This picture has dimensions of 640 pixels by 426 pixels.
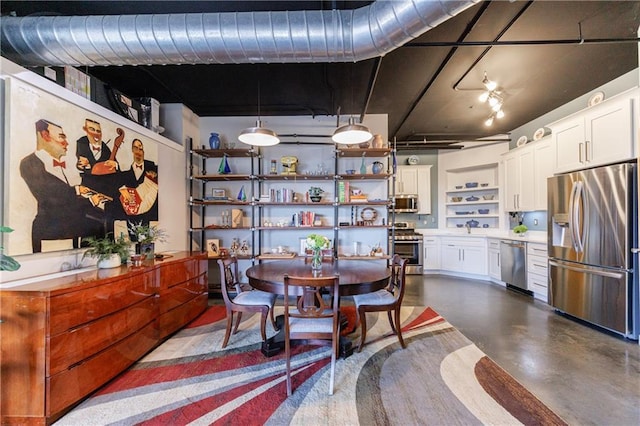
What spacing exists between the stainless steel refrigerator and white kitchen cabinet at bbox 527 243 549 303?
393 mm

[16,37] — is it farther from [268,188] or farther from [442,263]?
[442,263]

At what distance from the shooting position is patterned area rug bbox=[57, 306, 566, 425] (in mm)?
1642

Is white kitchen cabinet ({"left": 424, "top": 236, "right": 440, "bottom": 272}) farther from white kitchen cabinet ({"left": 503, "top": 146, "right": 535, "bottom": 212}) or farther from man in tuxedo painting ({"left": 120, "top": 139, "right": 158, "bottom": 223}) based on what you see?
man in tuxedo painting ({"left": 120, "top": 139, "right": 158, "bottom": 223})

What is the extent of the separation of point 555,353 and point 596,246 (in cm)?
137

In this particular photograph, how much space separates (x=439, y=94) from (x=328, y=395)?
13.0 ft

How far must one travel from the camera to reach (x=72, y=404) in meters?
1.71

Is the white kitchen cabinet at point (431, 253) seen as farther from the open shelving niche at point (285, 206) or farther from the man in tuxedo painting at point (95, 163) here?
the man in tuxedo painting at point (95, 163)

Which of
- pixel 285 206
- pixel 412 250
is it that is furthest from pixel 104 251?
pixel 412 250

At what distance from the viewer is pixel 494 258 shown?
5035 mm

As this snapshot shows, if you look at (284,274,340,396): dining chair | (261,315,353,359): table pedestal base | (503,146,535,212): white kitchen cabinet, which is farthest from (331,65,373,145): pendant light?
(503,146,535,212): white kitchen cabinet

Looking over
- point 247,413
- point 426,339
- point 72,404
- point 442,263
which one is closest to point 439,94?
point 426,339

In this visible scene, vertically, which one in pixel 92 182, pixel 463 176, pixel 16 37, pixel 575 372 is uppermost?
pixel 16 37

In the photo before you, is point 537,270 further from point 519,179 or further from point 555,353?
point 555,353

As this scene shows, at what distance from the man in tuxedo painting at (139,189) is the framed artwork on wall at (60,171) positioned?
11 millimetres
